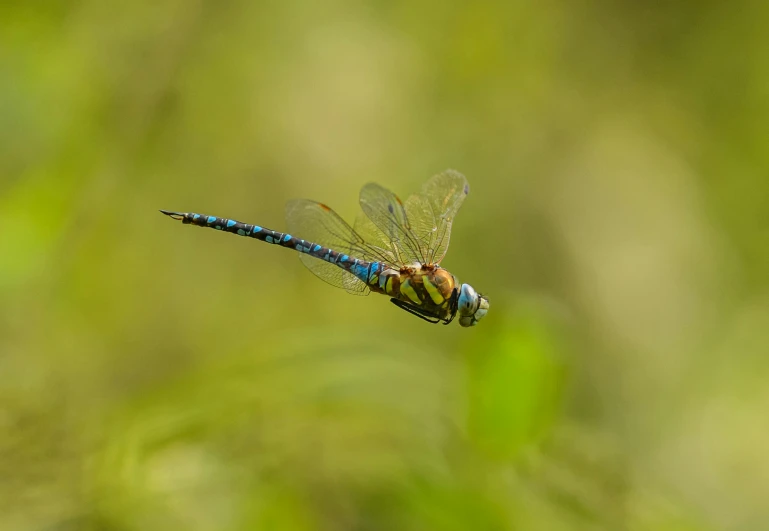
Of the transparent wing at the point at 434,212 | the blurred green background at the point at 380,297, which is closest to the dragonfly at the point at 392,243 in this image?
the transparent wing at the point at 434,212

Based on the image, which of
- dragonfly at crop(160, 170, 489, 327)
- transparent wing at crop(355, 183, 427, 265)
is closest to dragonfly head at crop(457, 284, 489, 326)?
dragonfly at crop(160, 170, 489, 327)

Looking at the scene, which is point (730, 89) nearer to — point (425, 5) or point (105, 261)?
point (425, 5)

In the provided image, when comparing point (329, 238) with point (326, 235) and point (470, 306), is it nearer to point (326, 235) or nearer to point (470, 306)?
point (326, 235)

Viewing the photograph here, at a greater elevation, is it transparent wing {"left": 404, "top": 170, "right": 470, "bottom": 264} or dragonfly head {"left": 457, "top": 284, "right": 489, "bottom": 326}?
transparent wing {"left": 404, "top": 170, "right": 470, "bottom": 264}

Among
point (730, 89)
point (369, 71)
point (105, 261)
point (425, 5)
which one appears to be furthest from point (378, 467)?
point (730, 89)

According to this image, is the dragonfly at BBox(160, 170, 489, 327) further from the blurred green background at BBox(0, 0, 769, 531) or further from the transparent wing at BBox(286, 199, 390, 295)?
the blurred green background at BBox(0, 0, 769, 531)

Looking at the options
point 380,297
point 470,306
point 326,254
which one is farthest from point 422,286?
point 380,297
